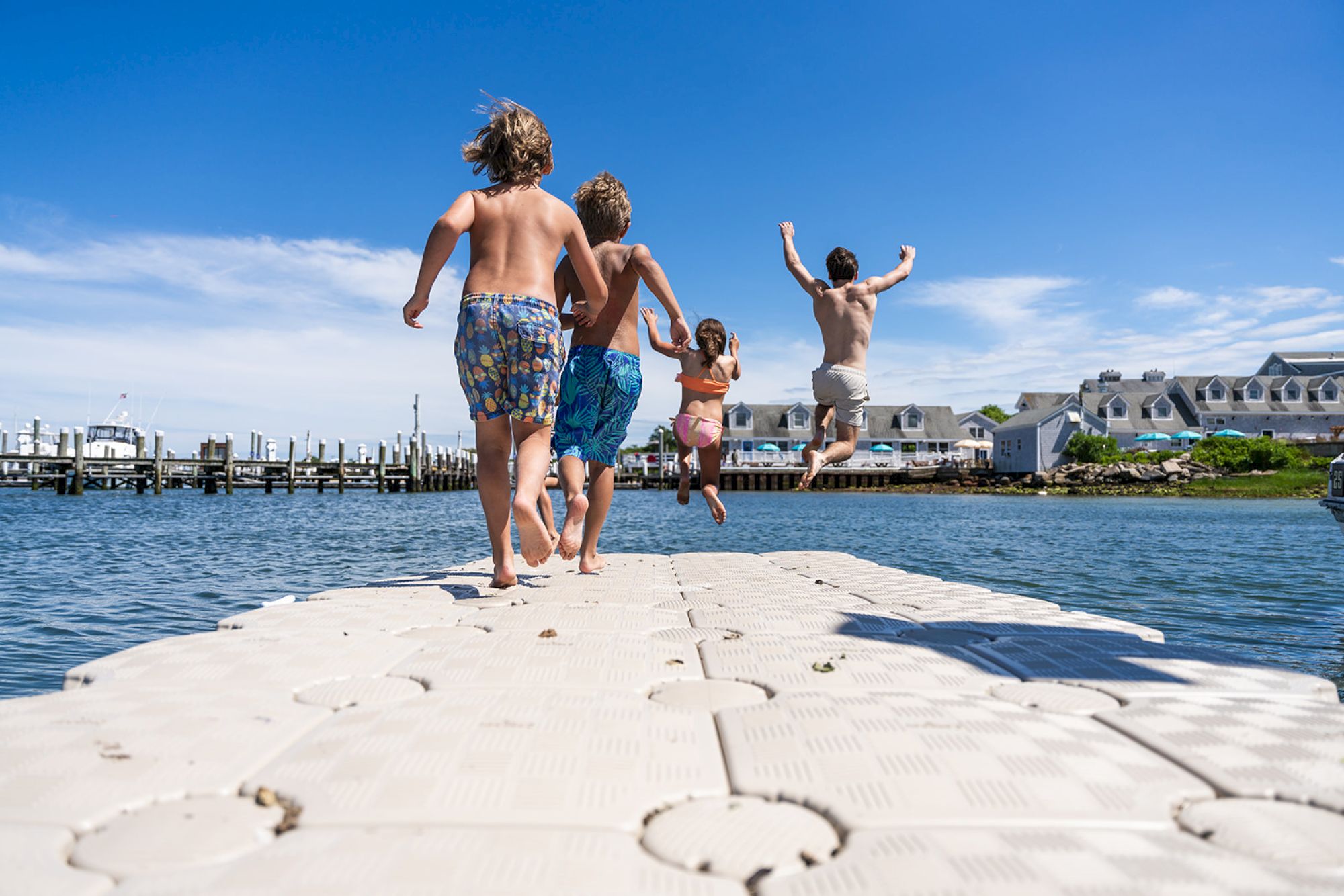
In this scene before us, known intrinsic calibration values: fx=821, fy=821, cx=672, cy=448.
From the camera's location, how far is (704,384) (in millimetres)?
6414

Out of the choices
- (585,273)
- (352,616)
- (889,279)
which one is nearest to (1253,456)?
(889,279)

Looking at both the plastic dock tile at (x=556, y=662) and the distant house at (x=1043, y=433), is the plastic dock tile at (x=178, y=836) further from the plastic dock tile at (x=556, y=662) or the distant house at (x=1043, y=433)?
the distant house at (x=1043, y=433)

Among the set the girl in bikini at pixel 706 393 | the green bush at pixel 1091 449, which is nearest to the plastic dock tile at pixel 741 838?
the girl in bikini at pixel 706 393

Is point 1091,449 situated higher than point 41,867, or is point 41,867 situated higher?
point 1091,449

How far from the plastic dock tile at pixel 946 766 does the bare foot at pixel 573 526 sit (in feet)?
Result: 8.59

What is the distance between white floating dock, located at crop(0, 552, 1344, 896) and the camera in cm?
112

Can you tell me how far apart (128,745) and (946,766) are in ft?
5.16

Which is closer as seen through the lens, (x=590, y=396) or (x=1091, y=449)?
(x=590, y=396)

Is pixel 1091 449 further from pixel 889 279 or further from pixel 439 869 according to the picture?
pixel 439 869

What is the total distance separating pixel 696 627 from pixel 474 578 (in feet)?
6.39

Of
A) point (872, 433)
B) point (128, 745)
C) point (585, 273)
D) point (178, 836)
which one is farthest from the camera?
point (872, 433)

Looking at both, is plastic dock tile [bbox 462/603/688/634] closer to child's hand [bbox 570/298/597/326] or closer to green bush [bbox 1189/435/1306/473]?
child's hand [bbox 570/298/597/326]

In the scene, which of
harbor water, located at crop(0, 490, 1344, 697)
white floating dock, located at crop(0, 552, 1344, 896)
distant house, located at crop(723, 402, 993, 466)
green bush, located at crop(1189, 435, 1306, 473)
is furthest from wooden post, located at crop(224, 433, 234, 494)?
green bush, located at crop(1189, 435, 1306, 473)

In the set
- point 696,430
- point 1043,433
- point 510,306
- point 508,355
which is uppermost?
point 1043,433
